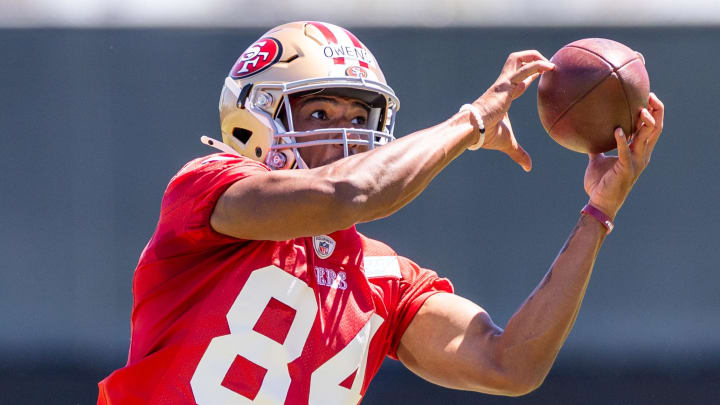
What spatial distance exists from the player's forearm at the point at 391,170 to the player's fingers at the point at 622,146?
463 mm

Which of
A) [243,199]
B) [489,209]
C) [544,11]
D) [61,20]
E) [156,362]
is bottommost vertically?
[156,362]

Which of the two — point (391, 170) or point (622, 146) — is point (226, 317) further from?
point (622, 146)

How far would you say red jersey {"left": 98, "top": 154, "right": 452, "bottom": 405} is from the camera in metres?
2.43

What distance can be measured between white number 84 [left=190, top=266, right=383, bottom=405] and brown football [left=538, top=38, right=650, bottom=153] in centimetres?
81

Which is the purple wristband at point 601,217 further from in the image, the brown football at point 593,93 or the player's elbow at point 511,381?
the player's elbow at point 511,381

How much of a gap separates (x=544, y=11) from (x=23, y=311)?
3038 millimetres

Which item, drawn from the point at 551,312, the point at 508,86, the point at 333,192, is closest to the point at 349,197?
the point at 333,192

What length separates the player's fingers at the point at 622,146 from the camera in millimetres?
2625

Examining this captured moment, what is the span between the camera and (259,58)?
2.89 metres

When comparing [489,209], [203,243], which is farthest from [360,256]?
[489,209]

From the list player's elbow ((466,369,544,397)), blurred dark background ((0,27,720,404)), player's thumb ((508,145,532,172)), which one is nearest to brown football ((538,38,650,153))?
player's thumb ((508,145,532,172))

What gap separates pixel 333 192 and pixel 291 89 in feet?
1.88

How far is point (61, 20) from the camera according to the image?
5.35 m

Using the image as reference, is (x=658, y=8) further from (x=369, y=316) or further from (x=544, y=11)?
(x=369, y=316)
